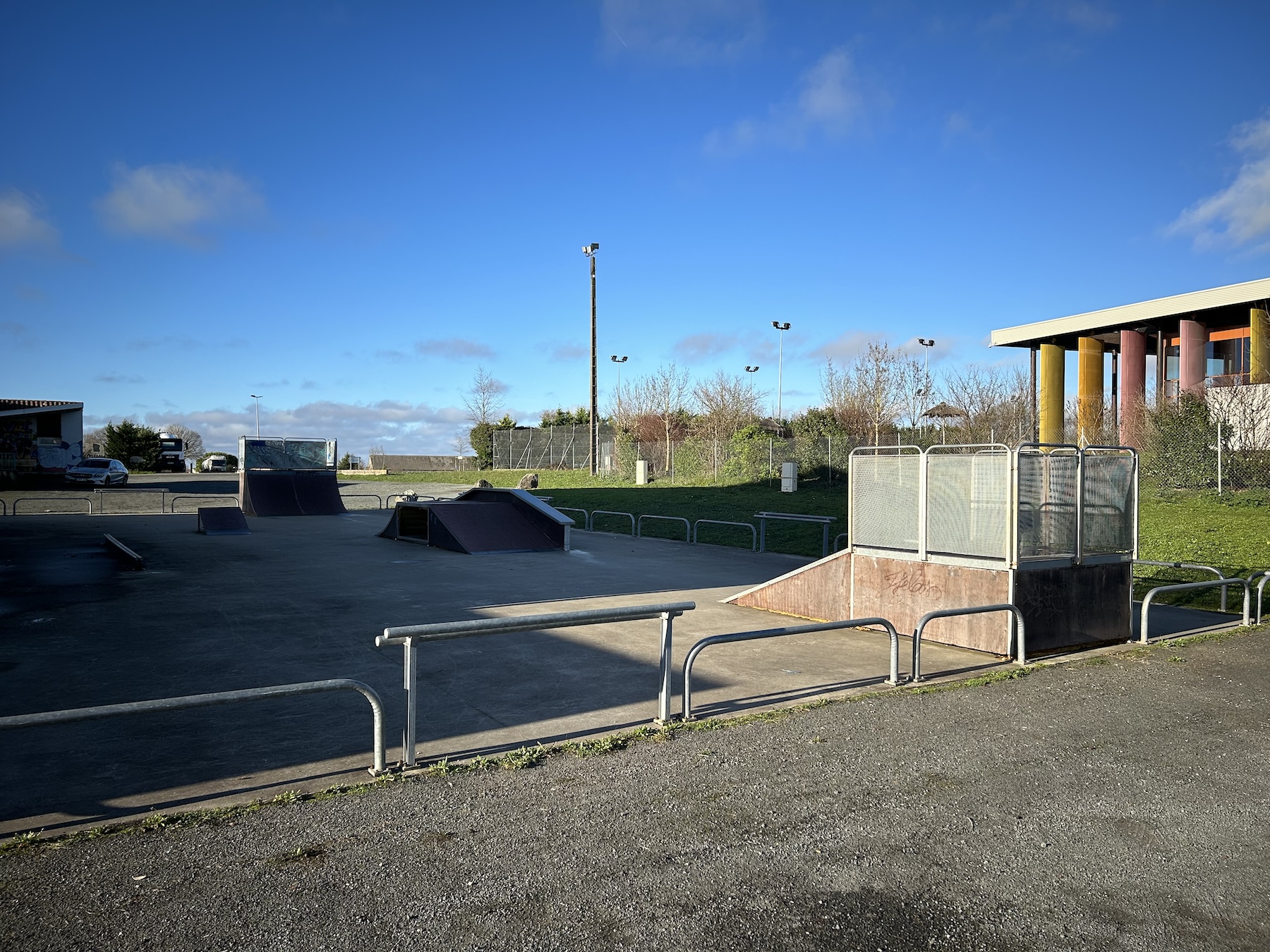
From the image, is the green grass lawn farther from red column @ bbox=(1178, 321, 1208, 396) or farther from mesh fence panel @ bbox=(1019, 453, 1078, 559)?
red column @ bbox=(1178, 321, 1208, 396)

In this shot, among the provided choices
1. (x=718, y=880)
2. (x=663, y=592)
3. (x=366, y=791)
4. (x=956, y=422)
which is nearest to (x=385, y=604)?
(x=663, y=592)

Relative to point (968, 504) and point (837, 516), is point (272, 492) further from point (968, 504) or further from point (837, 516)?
point (968, 504)

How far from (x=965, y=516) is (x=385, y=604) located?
6.88 metres

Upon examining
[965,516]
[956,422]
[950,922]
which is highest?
[956,422]

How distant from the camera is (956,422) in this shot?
39.4m

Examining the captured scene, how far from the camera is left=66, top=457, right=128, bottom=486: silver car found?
4009cm

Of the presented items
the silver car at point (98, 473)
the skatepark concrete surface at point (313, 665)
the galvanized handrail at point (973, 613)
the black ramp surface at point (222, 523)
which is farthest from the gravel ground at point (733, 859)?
the silver car at point (98, 473)

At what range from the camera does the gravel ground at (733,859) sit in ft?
10.8

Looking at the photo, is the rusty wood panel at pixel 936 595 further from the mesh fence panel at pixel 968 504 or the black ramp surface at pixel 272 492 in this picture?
the black ramp surface at pixel 272 492

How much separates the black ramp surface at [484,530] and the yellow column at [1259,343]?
955 inches

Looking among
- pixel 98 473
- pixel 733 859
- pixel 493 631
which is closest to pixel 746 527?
pixel 493 631

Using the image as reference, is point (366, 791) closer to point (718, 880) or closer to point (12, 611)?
point (718, 880)

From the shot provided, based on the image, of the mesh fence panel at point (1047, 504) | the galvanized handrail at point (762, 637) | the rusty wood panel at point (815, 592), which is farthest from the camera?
the rusty wood panel at point (815, 592)

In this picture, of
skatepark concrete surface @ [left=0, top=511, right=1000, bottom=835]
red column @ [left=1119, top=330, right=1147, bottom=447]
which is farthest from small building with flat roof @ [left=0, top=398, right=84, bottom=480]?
red column @ [left=1119, top=330, right=1147, bottom=447]
